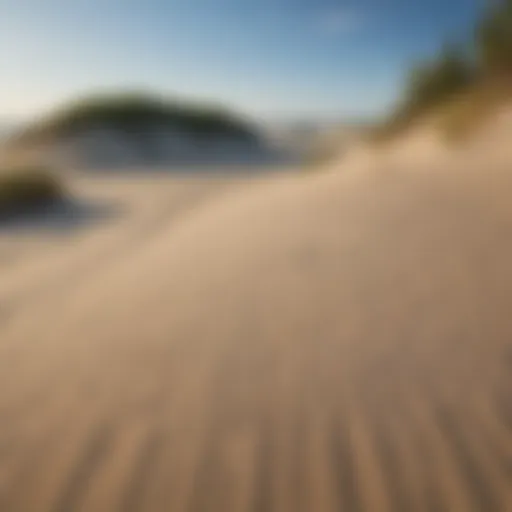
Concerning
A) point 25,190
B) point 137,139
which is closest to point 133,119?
point 137,139

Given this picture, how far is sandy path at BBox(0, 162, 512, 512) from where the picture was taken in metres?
1.88

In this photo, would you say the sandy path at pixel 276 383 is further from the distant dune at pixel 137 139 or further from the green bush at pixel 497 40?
the distant dune at pixel 137 139

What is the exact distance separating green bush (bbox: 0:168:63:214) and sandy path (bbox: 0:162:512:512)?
221 inches

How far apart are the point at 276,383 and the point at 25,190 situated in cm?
894

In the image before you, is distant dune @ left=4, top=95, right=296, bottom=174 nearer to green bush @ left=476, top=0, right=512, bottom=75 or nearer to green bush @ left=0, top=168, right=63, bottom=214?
green bush @ left=0, top=168, right=63, bottom=214

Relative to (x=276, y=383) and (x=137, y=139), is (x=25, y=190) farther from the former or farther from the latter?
(x=137, y=139)

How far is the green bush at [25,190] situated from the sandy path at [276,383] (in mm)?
5620

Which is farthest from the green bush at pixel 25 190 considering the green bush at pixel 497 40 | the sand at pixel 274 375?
the green bush at pixel 497 40

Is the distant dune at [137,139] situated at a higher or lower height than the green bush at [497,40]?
lower

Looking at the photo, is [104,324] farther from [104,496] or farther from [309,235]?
[309,235]

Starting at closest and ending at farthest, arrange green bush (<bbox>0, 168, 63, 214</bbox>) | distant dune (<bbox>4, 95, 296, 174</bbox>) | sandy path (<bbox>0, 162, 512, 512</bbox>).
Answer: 1. sandy path (<bbox>0, 162, 512, 512</bbox>)
2. green bush (<bbox>0, 168, 63, 214</bbox>)
3. distant dune (<bbox>4, 95, 296, 174</bbox>)

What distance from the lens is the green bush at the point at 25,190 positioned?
941 cm

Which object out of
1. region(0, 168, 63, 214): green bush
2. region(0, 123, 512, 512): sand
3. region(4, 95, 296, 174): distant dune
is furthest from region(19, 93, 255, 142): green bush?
region(0, 123, 512, 512): sand

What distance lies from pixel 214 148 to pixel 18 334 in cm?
3073
